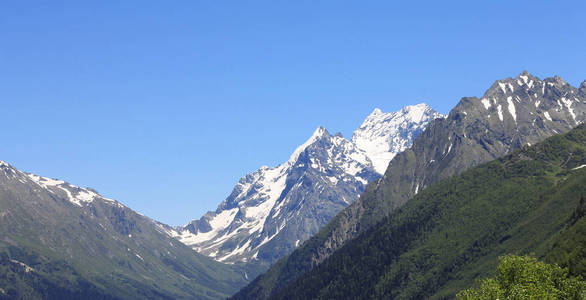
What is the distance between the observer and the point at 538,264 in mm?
133625

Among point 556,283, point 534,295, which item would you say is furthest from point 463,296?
point 556,283

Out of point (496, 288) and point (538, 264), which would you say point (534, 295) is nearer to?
point (496, 288)

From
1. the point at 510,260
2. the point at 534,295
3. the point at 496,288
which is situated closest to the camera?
the point at 534,295

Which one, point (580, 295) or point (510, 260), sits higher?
point (510, 260)

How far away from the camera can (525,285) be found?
123 m

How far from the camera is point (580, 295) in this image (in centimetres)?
12319

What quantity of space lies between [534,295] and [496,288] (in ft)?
27.9

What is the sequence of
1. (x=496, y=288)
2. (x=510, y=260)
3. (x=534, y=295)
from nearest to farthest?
1. (x=534, y=295)
2. (x=496, y=288)
3. (x=510, y=260)

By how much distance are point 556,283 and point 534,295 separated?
3128 centimetres

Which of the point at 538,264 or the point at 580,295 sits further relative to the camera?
the point at 538,264

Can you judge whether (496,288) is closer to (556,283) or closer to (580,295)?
(580,295)

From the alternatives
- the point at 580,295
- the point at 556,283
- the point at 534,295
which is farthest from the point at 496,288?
the point at 556,283

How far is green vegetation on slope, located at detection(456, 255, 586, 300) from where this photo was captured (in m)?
116

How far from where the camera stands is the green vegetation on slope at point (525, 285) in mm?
116281
